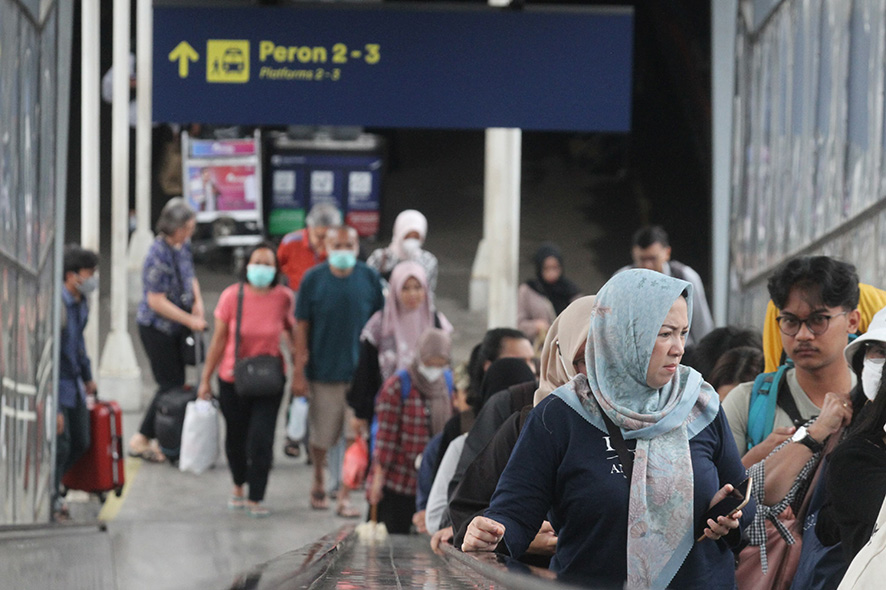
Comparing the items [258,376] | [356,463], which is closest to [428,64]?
[258,376]

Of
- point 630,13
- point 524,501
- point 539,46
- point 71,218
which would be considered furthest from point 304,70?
point 71,218

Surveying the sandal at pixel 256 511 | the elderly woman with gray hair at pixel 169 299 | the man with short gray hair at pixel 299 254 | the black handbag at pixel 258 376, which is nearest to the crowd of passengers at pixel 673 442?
the black handbag at pixel 258 376

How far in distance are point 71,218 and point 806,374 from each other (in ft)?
71.7

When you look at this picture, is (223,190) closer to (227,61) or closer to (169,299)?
(169,299)

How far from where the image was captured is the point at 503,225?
1244 cm

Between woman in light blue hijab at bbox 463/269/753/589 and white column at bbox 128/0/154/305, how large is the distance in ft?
36.3

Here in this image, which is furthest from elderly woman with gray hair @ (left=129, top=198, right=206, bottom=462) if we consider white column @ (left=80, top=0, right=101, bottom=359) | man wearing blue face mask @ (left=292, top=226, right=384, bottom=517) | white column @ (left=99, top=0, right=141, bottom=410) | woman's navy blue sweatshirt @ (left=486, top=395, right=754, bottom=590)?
woman's navy blue sweatshirt @ (left=486, top=395, right=754, bottom=590)

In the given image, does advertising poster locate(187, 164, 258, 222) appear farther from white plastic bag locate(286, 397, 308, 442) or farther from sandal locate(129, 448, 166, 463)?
white plastic bag locate(286, 397, 308, 442)

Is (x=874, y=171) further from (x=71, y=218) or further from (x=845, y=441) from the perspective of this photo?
(x=71, y=218)

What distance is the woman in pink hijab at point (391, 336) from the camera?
368 inches

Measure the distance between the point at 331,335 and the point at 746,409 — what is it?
564cm

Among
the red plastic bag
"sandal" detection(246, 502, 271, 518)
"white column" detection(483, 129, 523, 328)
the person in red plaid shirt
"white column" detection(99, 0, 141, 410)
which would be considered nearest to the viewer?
the person in red plaid shirt

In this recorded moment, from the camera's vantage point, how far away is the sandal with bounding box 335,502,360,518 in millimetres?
9633

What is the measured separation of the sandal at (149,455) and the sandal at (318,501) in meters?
2.04
